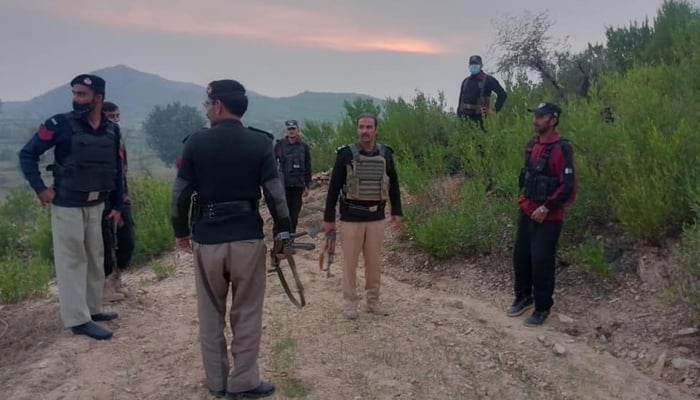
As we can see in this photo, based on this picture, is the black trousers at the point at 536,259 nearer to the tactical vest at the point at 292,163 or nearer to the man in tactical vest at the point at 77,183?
the tactical vest at the point at 292,163

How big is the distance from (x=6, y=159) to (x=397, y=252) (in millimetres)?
61805

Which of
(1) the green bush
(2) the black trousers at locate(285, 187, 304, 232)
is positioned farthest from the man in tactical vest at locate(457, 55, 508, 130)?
(1) the green bush

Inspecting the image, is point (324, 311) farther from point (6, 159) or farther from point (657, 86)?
point (6, 159)

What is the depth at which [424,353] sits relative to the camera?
5.18 metres

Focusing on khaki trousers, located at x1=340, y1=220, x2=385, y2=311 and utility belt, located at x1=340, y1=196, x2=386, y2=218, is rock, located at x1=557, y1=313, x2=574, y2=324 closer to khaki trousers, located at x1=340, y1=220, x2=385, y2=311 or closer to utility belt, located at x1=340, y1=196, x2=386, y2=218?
khaki trousers, located at x1=340, y1=220, x2=385, y2=311

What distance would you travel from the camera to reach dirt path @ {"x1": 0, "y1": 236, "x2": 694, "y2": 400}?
4.53 metres

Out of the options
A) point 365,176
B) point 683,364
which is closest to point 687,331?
point 683,364

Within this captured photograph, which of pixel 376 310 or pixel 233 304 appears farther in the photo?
pixel 376 310

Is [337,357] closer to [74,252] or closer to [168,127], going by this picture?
[74,252]

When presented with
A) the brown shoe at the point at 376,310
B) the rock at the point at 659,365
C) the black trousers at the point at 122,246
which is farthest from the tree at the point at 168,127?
the rock at the point at 659,365

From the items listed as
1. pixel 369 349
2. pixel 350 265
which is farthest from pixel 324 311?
pixel 369 349

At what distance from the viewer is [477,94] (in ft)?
30.8

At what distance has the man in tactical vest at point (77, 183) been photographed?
4867mm

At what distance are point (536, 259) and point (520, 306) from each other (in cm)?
64
